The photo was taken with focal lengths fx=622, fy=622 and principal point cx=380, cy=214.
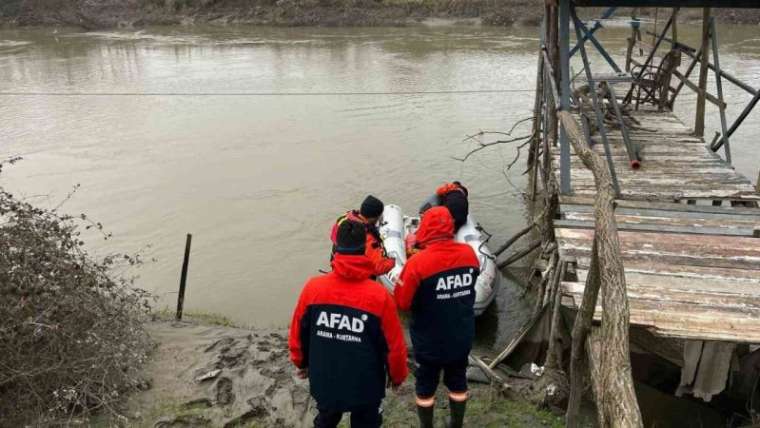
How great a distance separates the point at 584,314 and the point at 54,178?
12.2 metres

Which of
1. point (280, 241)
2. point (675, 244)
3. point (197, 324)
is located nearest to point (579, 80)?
point (280, 241)

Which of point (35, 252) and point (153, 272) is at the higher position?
point (35, 252)

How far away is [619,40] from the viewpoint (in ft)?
89.3

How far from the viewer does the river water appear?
9461 millimetres

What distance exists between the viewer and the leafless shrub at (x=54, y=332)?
4.41m

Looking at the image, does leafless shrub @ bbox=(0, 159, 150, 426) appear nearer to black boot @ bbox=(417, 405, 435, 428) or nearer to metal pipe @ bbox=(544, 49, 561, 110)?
black boot @ bbox=(417, 405, 435, 428)

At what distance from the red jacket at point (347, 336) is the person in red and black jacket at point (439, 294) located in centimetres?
49

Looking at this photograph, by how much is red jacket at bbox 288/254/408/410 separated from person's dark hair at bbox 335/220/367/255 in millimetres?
36

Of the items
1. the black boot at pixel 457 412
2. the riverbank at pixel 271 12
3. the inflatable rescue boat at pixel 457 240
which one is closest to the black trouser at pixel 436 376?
the black boot at pixel 457 412

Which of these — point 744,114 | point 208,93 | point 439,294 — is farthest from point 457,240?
point 208,93

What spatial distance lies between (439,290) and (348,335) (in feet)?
2.63

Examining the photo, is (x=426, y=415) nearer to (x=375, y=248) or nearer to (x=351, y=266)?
(x=375, y=248)

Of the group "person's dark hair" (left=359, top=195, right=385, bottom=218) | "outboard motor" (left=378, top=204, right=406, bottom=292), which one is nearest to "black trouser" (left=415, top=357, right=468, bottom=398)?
"person's dark hair" (left=359, top=195, right=385, bottom=218)

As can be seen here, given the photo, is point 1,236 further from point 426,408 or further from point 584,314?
point 584,314
